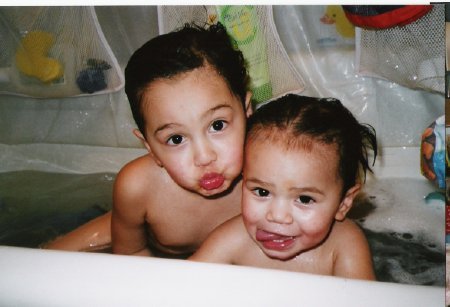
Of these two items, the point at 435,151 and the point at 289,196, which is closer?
the point at 289,196

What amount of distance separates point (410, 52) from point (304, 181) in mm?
566

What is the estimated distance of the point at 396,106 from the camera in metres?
1.34

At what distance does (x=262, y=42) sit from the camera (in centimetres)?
123

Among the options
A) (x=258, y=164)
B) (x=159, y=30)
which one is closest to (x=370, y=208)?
(x=258, y=164)

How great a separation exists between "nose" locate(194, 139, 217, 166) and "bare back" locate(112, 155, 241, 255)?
191 mm

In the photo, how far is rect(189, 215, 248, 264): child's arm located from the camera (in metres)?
0.93

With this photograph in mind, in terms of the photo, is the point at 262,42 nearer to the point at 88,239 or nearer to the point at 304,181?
the point at 304,181

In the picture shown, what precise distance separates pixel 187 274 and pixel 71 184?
90 cm

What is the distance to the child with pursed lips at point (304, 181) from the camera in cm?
80

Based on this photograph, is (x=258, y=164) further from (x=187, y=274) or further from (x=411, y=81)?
(x=411, y=81)

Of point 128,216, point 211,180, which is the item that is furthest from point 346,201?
point 128,216

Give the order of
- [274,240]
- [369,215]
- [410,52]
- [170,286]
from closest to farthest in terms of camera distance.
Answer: [170,286] → [274,240] → [410,52] → [369,215]

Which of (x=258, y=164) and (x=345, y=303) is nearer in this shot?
(x=345, y=303)

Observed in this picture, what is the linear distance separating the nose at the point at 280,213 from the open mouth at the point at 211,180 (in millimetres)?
126
